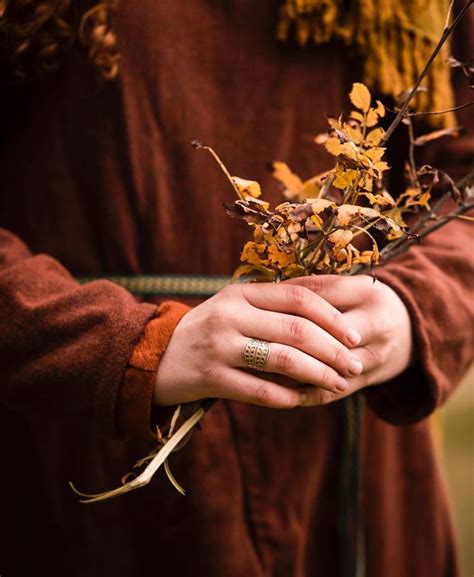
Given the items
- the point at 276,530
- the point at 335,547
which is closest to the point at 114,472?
the point at 276,530

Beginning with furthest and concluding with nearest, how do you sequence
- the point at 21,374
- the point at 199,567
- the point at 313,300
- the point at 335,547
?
1. the point at 335,547
2. the point at 199,567
3. the point at 21,374
4. the point at 313,300

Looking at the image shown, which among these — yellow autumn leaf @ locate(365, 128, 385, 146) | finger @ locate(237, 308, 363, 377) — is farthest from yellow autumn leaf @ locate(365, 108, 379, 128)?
finger @ locate(237, 308, 363, 377)

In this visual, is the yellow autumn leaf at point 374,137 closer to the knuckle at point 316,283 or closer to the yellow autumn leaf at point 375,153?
the yellow autumn leaf at point 375,153

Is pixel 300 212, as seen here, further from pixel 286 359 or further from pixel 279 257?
pixel 286 359

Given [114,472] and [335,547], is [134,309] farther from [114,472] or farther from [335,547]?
[335,547]

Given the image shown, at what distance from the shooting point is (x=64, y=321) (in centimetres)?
87

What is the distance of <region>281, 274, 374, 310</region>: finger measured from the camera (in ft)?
2.59

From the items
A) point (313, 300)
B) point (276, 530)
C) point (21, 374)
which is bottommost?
point (276, 530)

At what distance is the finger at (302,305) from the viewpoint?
78 centimetres

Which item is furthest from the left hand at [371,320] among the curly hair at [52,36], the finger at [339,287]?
the curly hair at [52,36]

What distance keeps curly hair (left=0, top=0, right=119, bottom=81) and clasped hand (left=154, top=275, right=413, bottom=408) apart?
42 centimetres

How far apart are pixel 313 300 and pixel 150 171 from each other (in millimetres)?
385

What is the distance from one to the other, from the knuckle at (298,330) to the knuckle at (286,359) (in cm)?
2

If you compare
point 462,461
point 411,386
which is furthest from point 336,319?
point 462,461
